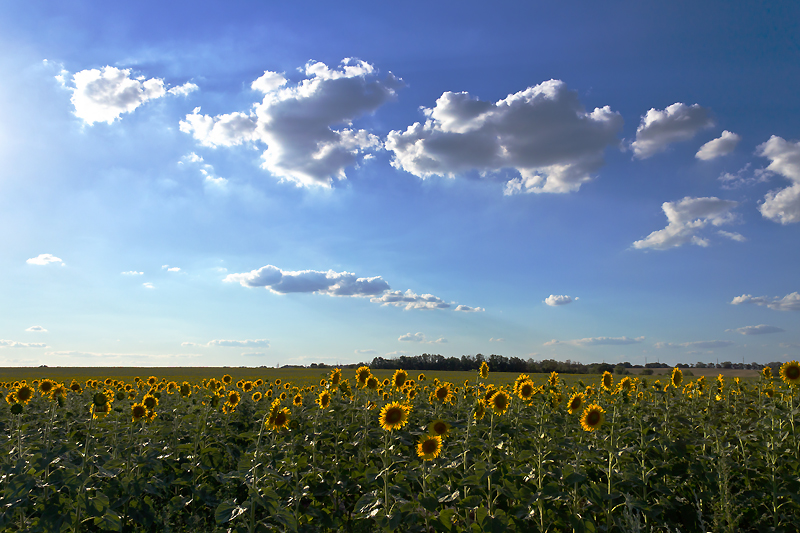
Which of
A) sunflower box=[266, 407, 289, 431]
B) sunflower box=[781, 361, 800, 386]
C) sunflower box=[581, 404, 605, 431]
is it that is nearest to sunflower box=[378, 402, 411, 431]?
sunflower box=[266, 407, 289, 431]

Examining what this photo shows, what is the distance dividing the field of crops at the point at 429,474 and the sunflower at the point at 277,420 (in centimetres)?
3

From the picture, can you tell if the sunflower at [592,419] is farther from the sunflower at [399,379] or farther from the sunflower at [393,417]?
the sunflower at [399,379]

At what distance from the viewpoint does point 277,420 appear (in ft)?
24.8

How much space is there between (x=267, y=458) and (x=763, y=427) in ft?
29.7

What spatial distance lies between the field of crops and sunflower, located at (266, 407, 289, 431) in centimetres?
3

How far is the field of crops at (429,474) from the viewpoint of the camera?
578 centimetres

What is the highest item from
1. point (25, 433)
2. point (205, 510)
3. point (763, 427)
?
point (763, 427)

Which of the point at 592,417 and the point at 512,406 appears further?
the point at 512,406

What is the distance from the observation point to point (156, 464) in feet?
22.9

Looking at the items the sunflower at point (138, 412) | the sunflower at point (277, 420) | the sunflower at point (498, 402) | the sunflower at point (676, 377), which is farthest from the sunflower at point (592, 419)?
the sunflower at point (138, 412)

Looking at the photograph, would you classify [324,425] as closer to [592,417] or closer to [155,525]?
[155,525]

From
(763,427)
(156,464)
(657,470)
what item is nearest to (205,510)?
(156,464)

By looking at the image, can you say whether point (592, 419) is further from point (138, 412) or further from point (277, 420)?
point (138, 412)

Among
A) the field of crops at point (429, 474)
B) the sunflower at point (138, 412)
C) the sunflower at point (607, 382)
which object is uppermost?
the sunflower at point (607, 382)
